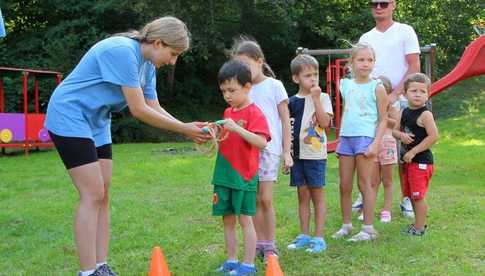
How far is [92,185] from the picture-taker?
11.9ft

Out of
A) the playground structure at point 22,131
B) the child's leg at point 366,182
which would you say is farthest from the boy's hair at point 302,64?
the playground structure at point 22,131

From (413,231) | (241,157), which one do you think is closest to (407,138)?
(413,231)

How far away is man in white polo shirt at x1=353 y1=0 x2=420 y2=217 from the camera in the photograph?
5551 millimetres

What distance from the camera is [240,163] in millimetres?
4043

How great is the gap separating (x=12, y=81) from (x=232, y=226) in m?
17.2

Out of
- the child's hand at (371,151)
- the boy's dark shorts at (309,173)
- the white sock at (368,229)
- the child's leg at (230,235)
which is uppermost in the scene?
the child's hand at (371,151)

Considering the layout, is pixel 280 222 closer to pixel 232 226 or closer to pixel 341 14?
pixel 232 226

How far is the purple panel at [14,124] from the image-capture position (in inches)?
569

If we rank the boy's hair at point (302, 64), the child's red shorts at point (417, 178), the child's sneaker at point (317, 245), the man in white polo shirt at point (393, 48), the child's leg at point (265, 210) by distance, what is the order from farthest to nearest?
the man in white polo shirt at point (393, 48), the child's red shorts at point (417, 178), the boy's hair at point (302, 64), the child's sneaker at point (317, 245), the child's leg at point (265, 210)

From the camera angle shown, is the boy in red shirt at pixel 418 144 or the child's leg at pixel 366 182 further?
the boy in red shirt at pixel 418 144

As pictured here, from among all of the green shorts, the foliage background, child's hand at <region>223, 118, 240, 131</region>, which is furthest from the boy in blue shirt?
the foliage background

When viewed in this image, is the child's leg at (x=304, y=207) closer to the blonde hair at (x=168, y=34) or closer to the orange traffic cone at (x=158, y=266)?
the orange traffic cone at (x=158, y=266)

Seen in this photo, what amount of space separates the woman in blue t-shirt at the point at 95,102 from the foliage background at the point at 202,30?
54.1 feet

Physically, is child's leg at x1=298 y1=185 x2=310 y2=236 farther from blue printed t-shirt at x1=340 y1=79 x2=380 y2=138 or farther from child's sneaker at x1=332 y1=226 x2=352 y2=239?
blue printed t-shirt at x1=340 y1=79 x2=380 y2=138
